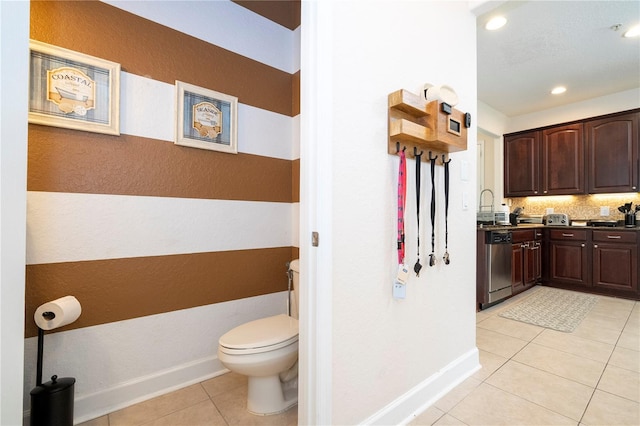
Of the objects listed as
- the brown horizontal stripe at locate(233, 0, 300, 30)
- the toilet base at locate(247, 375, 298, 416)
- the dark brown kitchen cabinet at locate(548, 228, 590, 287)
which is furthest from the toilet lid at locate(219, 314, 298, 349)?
the dark brown kitchen cabinet at locate(548, 228, 590, 287)

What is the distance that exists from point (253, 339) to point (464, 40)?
2.17 meters

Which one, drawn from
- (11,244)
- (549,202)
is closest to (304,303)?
A: (11,244)

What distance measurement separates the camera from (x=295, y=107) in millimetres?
2295

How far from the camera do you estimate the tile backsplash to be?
3.88 m

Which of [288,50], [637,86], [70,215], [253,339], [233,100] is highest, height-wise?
[637,86]

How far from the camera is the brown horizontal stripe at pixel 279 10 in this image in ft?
6.77

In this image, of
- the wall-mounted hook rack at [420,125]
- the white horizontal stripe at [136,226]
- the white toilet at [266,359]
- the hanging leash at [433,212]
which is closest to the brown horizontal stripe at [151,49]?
the white horizontal stripe at [136,226]

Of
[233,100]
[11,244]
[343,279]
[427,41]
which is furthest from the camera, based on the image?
[233,100]

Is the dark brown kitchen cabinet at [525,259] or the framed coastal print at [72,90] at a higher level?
the framed coastal print at [72,90]

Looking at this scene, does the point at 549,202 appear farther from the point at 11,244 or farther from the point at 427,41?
the point at 11,244

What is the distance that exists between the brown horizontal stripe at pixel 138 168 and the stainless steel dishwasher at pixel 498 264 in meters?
2.39

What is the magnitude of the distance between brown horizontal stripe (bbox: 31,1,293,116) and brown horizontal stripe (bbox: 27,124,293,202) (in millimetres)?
432

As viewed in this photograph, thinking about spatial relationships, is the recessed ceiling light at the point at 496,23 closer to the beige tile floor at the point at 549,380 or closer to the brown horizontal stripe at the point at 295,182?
the brown horizontal stripe at the point at 295,182

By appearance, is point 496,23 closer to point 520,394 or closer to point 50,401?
point 520,394
